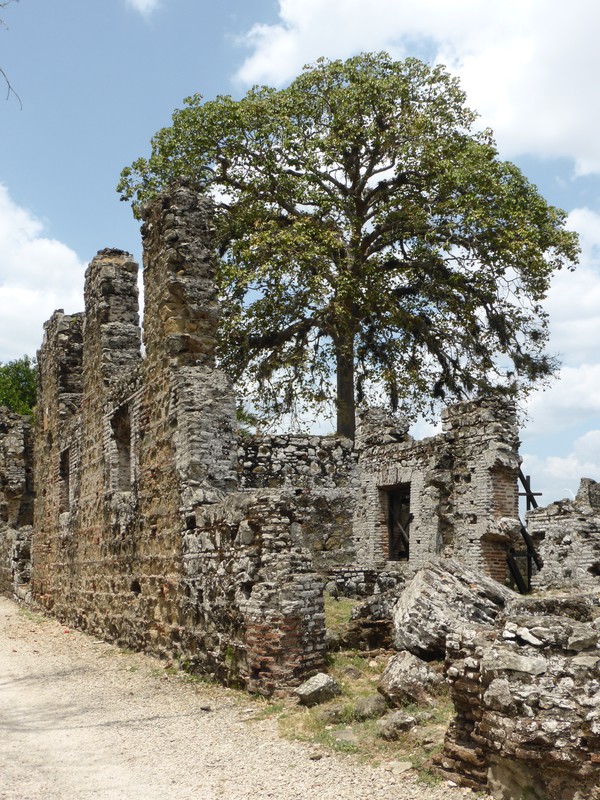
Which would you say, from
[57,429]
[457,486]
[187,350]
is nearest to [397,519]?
[457,486]

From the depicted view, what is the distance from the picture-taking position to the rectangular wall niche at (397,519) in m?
18.8

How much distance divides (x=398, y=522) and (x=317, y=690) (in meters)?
12.1

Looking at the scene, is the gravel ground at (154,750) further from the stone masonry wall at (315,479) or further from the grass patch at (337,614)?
the stone masonry wall at (315,479)

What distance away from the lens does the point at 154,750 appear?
6203 millimetres

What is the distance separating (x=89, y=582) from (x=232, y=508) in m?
6.11

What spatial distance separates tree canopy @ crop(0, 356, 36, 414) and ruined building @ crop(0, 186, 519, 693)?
596 inches

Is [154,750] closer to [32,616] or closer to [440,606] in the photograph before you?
[440,606]

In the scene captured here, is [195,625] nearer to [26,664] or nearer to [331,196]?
[26,664]

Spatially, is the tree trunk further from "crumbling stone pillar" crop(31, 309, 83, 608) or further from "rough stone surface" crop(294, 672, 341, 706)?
"rough stone surface" crop(294, 672, 341, 706)

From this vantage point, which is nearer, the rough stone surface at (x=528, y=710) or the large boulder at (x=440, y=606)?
the rough stone surface at (x=528, y=710)

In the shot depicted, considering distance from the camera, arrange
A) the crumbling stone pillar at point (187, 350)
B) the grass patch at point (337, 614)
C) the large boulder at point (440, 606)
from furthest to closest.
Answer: the crumbling stone pillar at point (187, 350) < the grass patch at point (337, 614) < the large boulder at point (440, 606)

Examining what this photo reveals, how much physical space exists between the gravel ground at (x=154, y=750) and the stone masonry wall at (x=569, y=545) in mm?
7206

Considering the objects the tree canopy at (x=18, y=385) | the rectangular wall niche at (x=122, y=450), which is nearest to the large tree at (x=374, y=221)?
the rectangular wall niche at (x=122, y=450)

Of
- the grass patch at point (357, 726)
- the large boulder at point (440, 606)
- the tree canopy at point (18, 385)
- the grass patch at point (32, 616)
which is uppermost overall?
the tree canopy at point (18, 385)
